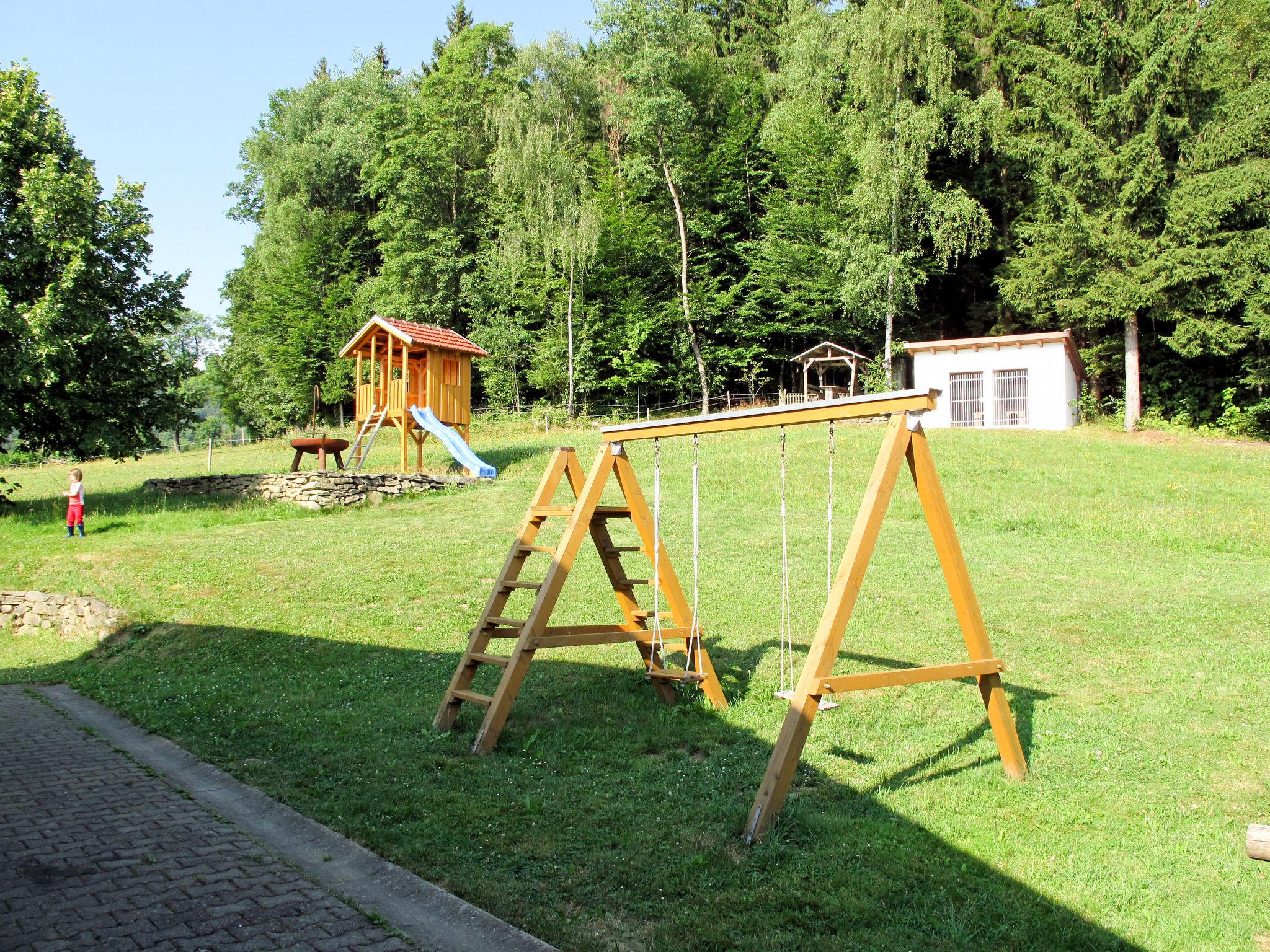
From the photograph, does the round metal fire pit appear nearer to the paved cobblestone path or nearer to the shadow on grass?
the shadow on grass

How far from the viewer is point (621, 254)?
4634cm

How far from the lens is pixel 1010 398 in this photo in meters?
33.0

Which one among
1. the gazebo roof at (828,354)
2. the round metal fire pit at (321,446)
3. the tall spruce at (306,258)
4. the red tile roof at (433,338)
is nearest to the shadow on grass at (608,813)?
the round metal fire pit at (321,446)

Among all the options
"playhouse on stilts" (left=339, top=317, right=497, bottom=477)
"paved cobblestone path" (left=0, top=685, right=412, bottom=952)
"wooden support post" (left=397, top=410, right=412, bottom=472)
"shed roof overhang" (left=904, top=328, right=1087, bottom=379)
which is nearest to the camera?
"paved cobblestone path" (left=0, top=685, right=412, bottom=952)

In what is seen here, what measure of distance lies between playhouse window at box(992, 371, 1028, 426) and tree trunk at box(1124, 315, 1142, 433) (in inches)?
174

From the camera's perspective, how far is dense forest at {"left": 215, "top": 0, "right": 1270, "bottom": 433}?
33.4m

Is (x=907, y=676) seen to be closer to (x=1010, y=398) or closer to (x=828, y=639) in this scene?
(x=828, y=639)

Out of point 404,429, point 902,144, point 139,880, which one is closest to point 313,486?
point 404,429

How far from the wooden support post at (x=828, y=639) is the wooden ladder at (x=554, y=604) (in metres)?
1.51

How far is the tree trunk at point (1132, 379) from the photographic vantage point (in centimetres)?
3369

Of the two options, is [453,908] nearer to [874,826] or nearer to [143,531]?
[874,826]

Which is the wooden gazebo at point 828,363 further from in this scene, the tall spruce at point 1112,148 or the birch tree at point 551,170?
the birch tree at point 551,170

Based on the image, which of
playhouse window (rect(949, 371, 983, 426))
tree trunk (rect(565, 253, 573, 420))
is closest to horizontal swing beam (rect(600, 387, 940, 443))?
playhouse window (rect(949, 371, 983, 426))

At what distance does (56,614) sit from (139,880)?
930 cm
